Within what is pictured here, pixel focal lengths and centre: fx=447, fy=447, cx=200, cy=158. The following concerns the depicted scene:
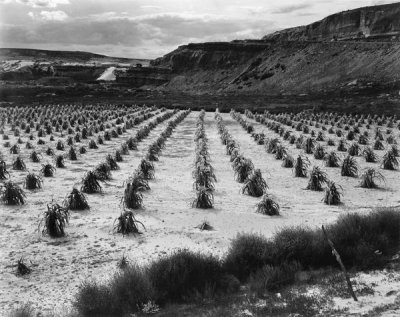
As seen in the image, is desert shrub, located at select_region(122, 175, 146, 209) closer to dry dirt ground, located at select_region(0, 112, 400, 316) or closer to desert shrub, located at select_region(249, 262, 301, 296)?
dry dirt ground, located at select_region(0, 112, 400, 316)

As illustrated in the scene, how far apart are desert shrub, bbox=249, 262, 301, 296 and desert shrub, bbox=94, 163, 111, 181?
7649mm

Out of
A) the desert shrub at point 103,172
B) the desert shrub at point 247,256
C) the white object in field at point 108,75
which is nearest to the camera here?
the desert shrub at point 247,256

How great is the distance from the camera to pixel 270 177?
54.0 feet

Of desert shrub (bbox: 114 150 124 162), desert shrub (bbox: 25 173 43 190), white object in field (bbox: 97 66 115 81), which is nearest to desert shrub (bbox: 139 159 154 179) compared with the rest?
desert shrub (bbox: 114 150 124 162)

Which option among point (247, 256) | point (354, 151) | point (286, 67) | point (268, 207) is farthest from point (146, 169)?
point (286, 67)

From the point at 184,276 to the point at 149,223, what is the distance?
3.46 m

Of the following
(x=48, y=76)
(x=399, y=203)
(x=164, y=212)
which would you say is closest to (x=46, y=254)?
(x=164, y=212)

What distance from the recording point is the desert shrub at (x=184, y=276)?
285 inches

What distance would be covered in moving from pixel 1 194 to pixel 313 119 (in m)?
31.0

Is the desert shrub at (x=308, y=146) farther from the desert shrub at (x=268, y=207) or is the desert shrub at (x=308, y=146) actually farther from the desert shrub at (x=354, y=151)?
the desert shrub at (x=268, y=207)

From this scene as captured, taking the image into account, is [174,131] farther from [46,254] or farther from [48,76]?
[48,76]

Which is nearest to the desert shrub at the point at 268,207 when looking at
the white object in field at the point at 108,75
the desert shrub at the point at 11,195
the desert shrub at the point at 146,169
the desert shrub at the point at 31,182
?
the desert shrub at the point at 146,169

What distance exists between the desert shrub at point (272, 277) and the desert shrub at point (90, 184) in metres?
6.86

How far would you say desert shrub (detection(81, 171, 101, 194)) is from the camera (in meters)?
13.3
